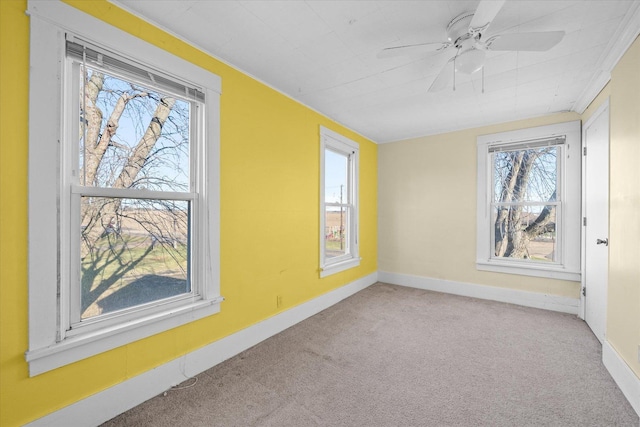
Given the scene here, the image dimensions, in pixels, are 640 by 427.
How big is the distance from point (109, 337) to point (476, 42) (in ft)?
9.57

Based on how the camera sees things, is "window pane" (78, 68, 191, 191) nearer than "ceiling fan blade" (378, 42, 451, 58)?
Yes

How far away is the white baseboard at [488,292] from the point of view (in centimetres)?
336

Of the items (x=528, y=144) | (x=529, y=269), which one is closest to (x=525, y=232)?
(x=529, y=269)

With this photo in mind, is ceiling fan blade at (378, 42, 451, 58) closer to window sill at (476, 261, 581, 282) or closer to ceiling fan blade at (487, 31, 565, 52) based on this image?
ceiling fan blade at (487, 31, 565, 52)

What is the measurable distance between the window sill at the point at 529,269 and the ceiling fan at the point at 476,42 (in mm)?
2827

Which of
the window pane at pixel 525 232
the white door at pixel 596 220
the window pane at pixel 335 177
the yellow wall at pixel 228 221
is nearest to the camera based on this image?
the yellow wall at pixel 228 221

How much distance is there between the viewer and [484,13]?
1.42 meters

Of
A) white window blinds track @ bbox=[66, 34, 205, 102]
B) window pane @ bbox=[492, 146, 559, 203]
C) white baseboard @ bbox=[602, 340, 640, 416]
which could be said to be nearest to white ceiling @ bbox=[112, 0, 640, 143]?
white window blinds track @ bbox=[66, 34, 205, 102]

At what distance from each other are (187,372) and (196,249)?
893mm

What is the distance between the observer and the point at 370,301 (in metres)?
3.77

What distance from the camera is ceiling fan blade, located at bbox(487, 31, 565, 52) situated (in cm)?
155

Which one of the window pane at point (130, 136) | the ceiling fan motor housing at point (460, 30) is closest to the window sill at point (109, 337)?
the window pane at point (130, 136)

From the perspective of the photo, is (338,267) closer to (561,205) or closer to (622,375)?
(622,375)

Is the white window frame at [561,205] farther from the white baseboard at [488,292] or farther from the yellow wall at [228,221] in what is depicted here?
the yellow wall at [228,221]
